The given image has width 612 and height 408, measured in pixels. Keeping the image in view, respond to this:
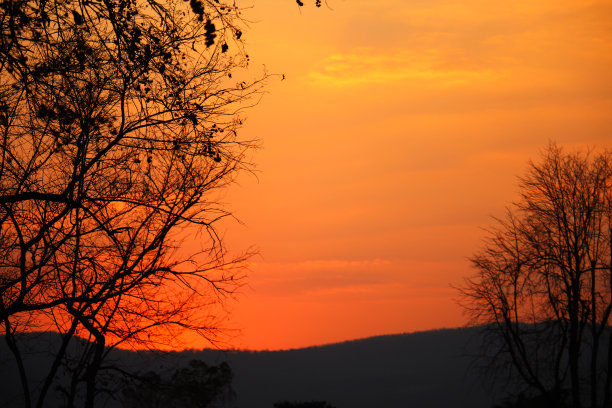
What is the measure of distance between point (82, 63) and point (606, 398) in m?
26.2

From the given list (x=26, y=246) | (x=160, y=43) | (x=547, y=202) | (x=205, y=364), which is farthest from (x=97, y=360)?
(x=205, y=364)

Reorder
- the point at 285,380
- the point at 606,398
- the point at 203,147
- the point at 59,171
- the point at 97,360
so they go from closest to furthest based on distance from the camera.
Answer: the point at 203,147 < the point at 59,171 < the point at 97,360 < the point at 606,398 < the point at 285,380

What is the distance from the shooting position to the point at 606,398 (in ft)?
97.3

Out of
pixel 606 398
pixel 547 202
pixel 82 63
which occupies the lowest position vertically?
pixel 606 398

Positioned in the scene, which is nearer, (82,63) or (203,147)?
(82,63)

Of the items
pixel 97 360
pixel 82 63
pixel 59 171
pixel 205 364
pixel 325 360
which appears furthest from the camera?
pixel 325 360

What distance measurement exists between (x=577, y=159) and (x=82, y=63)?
80.1 feet

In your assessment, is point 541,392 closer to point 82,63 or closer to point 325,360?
point 82,63

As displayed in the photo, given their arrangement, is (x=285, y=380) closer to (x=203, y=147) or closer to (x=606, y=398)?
(x=606, y=398)

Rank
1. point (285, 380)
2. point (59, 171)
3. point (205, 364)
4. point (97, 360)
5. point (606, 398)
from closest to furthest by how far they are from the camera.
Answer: point (59, 171)
point (97, 360)
point (606, 398)
point (205, 364)
point (285, 380)

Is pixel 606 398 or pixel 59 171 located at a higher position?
pixel 59 171

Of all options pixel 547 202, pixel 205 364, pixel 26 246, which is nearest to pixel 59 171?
pixel 26 246

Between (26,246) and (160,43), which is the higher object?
(160,43)

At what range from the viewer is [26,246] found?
1086 centimetres
